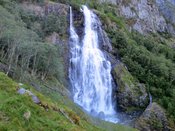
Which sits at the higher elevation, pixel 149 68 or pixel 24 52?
pixel 24 52

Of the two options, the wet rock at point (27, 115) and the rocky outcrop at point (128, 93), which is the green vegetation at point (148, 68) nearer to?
the rocky outcrop at point (128, 93)

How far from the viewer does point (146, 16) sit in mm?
83062

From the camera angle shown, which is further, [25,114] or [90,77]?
[90,77]

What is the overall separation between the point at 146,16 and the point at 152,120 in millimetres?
47017

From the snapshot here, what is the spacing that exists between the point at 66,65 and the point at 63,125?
34519 mm

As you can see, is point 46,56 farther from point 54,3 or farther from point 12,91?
point 12,91

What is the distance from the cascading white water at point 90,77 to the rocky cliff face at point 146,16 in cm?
2813

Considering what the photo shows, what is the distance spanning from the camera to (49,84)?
119ft

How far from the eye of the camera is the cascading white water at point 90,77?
41781 mm

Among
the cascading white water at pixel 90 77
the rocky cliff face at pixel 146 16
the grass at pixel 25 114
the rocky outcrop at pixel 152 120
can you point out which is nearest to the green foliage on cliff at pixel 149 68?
the rocky outcrop at pixel 152 120

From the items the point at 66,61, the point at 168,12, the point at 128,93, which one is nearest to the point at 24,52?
the point at 66,61

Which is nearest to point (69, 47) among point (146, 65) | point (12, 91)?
point (146, 65)

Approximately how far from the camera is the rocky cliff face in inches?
3060

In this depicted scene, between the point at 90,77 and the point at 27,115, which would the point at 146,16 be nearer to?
the point at 90,77
